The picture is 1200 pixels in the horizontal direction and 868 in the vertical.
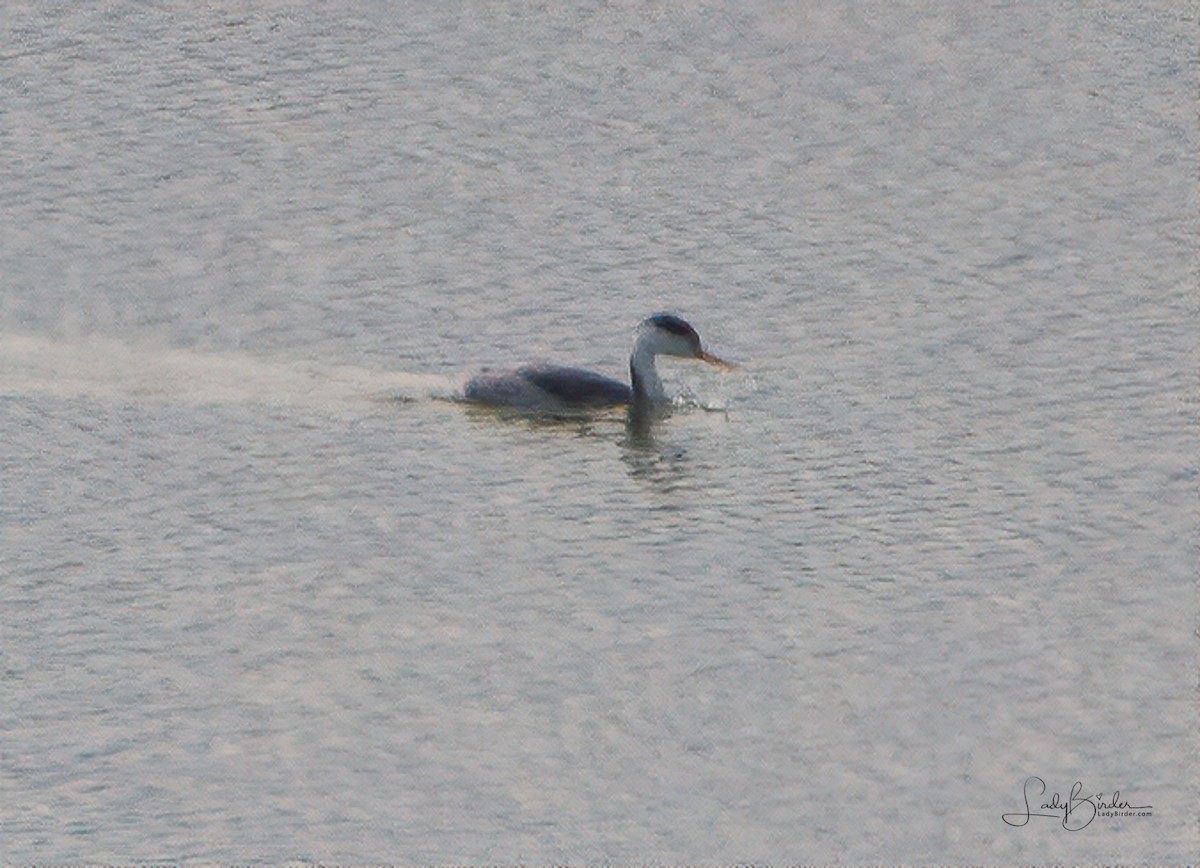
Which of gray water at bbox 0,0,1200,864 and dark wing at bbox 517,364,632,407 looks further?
dark wing at bbox 517,364,632,407

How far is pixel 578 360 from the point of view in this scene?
17578 millimetres

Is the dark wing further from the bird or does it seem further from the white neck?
the white neck

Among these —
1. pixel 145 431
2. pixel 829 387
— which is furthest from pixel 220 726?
pixel 829 387

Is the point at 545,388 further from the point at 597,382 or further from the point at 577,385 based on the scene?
the point at 597,382

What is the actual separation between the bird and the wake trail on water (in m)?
0.32

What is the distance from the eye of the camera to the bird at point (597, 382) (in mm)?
16797

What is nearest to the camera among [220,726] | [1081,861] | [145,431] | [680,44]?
[1081,861]

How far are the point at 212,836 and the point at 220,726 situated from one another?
987 mm

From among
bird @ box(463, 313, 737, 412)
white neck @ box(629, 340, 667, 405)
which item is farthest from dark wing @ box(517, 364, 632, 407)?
white neck @ box(629, 340, 667, 405)

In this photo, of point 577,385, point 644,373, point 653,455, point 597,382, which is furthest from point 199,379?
point 653,455

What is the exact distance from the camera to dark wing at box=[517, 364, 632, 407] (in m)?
16.8

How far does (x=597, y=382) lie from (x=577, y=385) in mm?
142

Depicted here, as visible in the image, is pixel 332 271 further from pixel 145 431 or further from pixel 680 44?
pixel 680 44

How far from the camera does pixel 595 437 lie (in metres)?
17.0
